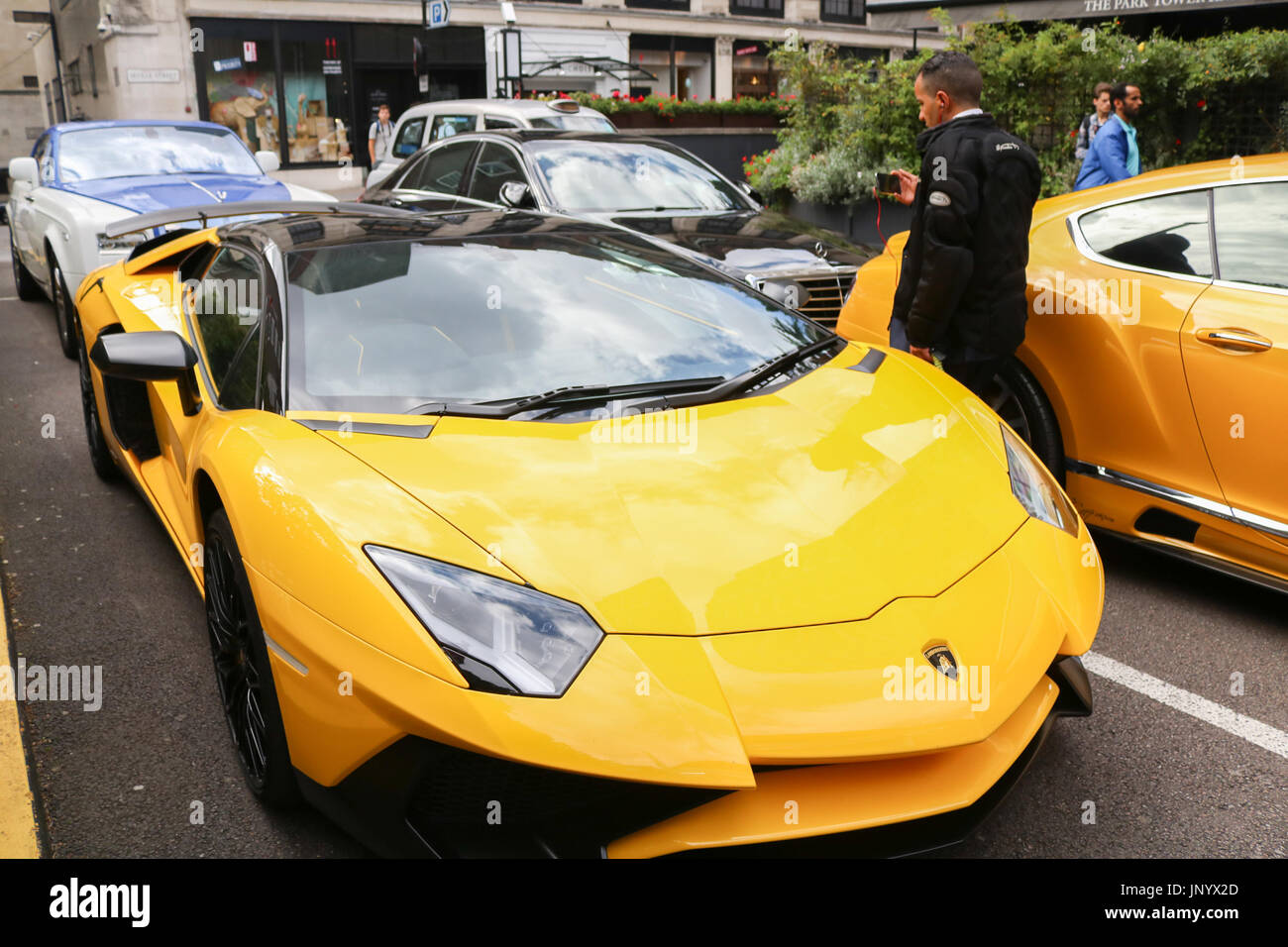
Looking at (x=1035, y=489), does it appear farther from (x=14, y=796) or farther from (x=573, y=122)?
(x=573, y=122)

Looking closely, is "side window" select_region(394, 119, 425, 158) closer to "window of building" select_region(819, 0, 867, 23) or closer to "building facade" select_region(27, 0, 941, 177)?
"building facade" select_region(27, 0, 941, 177)

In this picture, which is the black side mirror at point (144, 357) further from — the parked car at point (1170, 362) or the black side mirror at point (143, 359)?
the parked car at point (1170, 362)

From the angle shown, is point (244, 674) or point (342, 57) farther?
point (342, 57)

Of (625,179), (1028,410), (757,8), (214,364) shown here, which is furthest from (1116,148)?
(757,8)

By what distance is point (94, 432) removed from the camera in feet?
16.4

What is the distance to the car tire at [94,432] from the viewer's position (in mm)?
4879

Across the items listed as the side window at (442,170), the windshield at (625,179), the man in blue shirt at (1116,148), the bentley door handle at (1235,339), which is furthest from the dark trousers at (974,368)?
the side window at (442,170)

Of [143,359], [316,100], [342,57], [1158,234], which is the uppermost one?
[342,57]

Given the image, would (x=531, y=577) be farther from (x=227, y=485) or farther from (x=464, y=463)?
(x=227, y=485)

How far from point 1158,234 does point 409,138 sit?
30.4 ft

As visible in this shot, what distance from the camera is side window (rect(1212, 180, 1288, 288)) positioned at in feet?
11.9

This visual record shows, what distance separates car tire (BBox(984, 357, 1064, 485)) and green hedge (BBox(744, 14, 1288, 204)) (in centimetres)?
633

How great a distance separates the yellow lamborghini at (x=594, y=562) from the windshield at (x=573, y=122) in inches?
286

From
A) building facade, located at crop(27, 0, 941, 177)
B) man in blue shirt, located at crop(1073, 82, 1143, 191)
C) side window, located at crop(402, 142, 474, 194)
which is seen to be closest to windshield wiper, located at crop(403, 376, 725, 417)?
side window, located at crop(402, 142, 474, 194)
